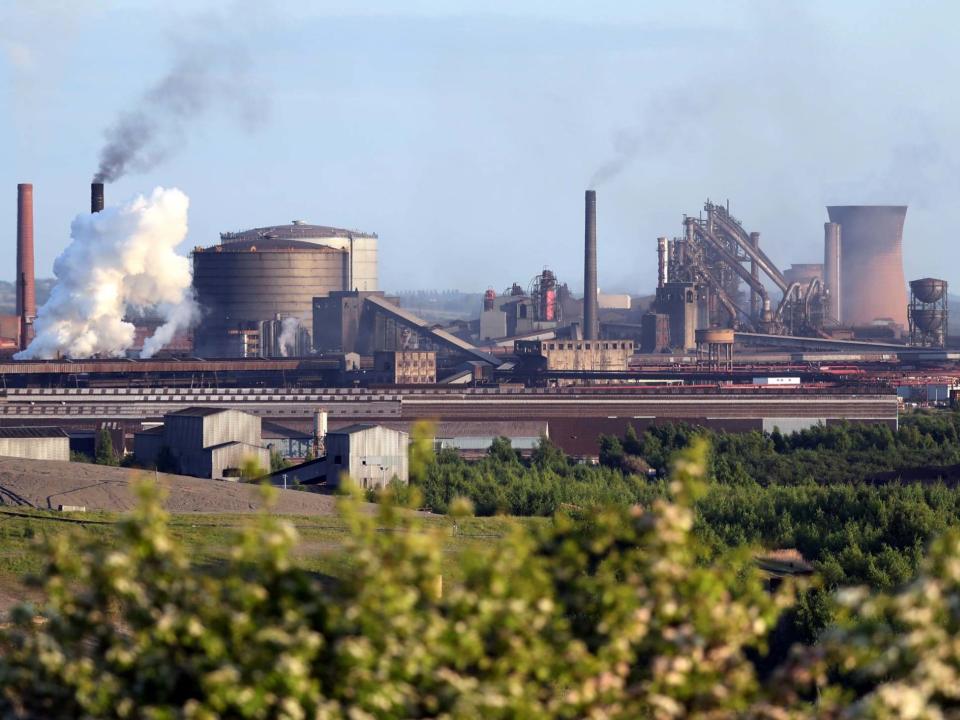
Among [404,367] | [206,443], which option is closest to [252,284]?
[404,367]

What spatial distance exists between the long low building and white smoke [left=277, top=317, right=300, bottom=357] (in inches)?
1534

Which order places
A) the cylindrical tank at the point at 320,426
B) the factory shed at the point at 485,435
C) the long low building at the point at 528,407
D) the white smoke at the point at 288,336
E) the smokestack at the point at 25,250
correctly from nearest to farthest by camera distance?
the cylindrical tank at the point at 320,426 → the factory shed at the point at 485,435 → the long low building at the point at 528,407 → the smokestack at the point at 25,250 → the white smoke at the point at 288,336

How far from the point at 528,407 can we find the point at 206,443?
2445cm

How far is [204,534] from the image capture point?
35.3 metres

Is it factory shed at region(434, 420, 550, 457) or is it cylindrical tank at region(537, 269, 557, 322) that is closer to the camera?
factory shed at region(434, 420, 550, 457)

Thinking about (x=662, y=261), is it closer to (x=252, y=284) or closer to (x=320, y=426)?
(x=252, y=284)

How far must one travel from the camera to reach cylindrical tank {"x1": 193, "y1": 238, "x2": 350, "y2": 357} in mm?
116438

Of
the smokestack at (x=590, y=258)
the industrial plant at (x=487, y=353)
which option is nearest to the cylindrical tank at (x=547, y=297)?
the industrial plant at (x=487, y=353)

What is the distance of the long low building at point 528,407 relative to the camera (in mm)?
71688

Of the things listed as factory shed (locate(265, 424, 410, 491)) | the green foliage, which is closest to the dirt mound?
factory shed (locate(265, 424, 410, 491))

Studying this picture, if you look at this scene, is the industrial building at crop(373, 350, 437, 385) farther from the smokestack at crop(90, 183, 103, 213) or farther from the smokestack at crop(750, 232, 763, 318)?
the smokestack at crop(750, 232, 763, 318)

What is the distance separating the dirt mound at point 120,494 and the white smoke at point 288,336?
72175 millimetres

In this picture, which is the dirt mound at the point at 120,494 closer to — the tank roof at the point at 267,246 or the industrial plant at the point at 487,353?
the industrial plant at the point at 487,353

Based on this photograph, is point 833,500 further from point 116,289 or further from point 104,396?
point 116,289
